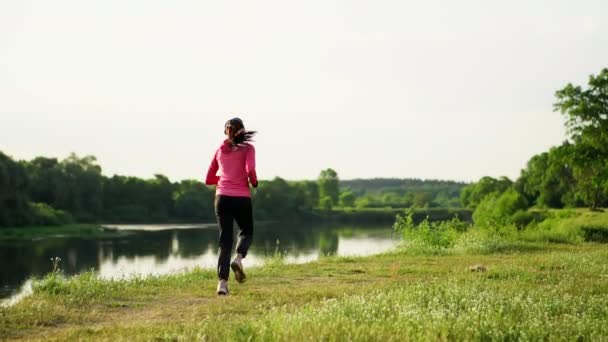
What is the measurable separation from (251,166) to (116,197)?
453ft

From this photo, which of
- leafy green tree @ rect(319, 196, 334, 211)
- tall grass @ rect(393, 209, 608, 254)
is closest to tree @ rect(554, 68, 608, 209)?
tall grass @ rect(393, 209, 608, 254)

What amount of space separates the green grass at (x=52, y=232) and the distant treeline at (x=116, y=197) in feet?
6.13

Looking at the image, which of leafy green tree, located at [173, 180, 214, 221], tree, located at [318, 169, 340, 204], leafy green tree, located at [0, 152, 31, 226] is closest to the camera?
leafy green tree, located at [0, 152, 31, 226]

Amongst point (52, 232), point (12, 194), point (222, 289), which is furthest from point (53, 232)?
point (222, 289)

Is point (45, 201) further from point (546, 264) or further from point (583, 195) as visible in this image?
point (546, 264)

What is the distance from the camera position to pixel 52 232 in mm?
82938

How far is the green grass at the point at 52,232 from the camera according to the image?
7444cm

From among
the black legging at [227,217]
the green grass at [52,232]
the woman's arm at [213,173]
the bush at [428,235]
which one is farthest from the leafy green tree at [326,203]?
the black legging at [227,217]

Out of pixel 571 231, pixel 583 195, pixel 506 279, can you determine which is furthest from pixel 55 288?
pixel 583 195

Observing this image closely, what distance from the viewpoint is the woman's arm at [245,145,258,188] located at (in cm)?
948

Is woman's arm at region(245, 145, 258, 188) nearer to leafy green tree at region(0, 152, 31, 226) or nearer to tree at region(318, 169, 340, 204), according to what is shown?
leafy green tree at region(0, 152, 31, 226)

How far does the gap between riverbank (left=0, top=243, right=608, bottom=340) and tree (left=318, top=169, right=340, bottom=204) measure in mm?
175545

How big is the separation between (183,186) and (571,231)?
13233cm

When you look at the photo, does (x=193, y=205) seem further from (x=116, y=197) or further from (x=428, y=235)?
(x=428, y=235)
